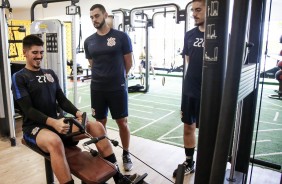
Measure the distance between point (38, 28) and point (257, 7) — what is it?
3.20 metres

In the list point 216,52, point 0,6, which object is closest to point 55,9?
point 0,6

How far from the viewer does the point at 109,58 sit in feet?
8.05

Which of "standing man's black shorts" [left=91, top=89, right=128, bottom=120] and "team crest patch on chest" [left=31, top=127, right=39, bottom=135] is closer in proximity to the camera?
"team crest patch on chest" [left=31, top=127, right=39, bottom=135]

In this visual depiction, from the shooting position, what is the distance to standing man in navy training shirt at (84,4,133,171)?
243 cm

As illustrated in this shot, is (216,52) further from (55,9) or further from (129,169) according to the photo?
(55,9)

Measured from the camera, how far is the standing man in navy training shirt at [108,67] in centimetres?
243

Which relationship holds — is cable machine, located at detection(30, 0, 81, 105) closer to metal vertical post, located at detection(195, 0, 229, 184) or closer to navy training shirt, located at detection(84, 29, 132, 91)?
navy training shirt, located at detection(84, 29, 132, 91)

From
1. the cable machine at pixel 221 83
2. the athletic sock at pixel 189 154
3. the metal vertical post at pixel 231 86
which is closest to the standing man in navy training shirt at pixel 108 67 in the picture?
the athletic sock at pixel 189 154

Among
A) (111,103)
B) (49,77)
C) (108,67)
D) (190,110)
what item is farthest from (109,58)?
(190,110)

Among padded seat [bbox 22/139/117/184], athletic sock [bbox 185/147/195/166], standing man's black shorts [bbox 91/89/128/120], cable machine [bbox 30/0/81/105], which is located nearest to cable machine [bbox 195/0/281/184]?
padded seat [bbox 22/139/117/184]

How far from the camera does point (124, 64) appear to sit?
2607mm

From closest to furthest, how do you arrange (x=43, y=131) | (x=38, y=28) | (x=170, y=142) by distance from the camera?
1. (x=43, y=131)
2. (x=170, y=142)
3. (x=38, y=28)

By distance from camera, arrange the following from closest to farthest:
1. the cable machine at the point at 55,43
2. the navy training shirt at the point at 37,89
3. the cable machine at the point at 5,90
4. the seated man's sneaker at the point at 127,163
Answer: the navy training shirt at the point at 37,89
the seated man's sneaker at the point at 127,163
the cable machine at the point at 5,90
the cable machine at the point at 55,43

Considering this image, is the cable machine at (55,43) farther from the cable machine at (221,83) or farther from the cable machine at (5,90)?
the cable machine at (221,83)
